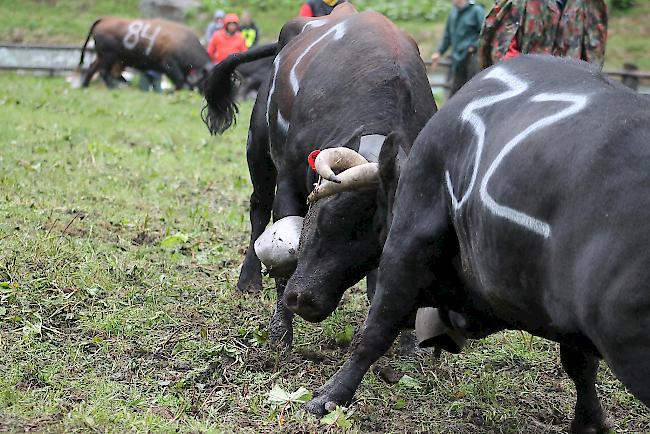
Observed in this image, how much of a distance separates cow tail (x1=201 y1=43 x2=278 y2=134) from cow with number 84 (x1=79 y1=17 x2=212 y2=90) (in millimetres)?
10865

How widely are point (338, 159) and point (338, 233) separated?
0.35m

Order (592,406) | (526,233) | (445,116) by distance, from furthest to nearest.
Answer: (592,406)
(445,116)
(526,233)

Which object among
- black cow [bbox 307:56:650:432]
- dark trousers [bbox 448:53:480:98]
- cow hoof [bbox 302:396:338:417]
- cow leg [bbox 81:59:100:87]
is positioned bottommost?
cow leg [bbox 81:59:100:87]

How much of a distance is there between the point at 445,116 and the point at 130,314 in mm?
2231

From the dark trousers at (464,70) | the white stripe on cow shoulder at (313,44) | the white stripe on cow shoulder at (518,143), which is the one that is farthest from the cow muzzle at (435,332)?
the dark trousers at (464,70)

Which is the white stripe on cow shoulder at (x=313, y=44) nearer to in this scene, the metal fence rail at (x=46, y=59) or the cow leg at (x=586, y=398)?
the cow leg at (x=586, y=398)

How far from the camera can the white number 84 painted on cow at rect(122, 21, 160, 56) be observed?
18469mm

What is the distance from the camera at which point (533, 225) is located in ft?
10.9

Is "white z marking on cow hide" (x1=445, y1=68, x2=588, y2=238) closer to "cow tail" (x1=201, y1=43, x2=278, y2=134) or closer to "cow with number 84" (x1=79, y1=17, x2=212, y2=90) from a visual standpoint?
"cow tail" (x1=201, y1=43, x2=278, y2=134)

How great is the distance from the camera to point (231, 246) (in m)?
7.16

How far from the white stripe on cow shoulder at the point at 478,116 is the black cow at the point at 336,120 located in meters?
0.48

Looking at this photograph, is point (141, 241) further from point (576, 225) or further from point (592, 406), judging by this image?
point (576, 225)

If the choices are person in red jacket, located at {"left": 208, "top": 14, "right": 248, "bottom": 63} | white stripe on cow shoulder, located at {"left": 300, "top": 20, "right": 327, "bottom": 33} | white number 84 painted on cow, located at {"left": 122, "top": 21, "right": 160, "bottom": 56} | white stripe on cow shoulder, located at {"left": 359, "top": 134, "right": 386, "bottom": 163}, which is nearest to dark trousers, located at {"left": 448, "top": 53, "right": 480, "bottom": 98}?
person in red jacket, located at {"left": 208, "top": 14, "right": 248, "bottom": 63}

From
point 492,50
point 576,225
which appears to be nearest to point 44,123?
point 492,50
